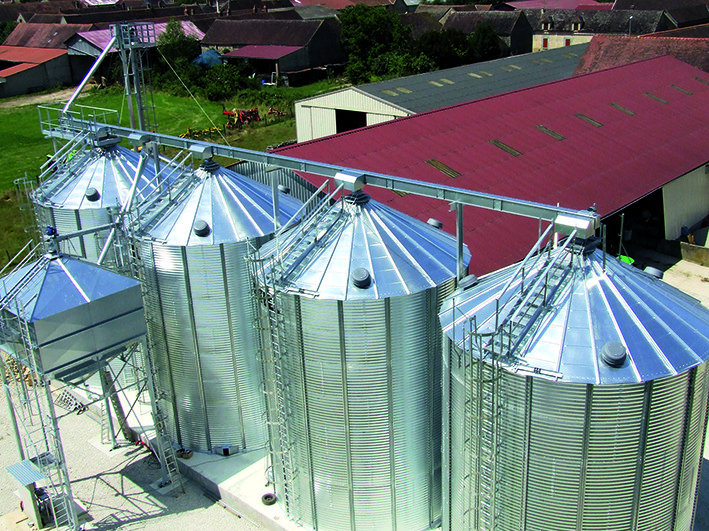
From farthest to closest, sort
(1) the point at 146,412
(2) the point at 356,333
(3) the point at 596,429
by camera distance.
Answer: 1. (1) the point at 146,412
2. (2) the point at 356,333
3. (3) the point at 596,429

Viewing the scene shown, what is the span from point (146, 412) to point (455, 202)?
11144 millimetres

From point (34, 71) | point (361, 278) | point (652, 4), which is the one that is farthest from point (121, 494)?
point (652, 4)

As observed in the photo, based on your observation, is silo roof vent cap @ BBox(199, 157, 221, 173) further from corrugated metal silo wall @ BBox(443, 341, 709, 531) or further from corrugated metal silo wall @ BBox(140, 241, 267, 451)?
corrugated metal silo wall @ BBox(443, 341, 709, 531)

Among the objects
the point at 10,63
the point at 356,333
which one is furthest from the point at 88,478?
the point at 10,63

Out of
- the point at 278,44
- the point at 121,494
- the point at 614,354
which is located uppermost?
the point at 278,44

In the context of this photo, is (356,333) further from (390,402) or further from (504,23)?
(504,23)

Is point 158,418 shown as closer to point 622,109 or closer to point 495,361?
point 495,361

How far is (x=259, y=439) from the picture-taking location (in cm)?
1841

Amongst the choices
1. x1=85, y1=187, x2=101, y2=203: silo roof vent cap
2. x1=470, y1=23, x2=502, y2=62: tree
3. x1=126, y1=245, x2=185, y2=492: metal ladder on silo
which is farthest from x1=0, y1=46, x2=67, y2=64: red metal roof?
x1=126, y1=245, x2=185, y2=492: metal ladder on silo

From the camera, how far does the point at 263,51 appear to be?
7169 centimetres

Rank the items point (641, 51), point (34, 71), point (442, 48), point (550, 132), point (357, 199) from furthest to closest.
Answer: point (34, 71) → point (442, 48) → point (641, 51) → point (550, 132) → point (357, 199)

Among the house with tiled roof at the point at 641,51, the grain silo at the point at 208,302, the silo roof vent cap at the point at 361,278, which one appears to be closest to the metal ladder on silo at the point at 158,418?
the grain silo at the point at 208,302

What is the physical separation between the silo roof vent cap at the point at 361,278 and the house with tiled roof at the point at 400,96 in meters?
24.5

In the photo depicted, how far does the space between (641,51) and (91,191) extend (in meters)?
39.0
